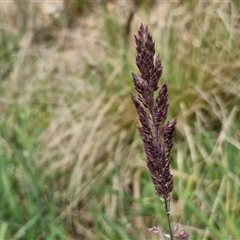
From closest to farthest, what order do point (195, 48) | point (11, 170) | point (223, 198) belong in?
point (223, 198) → point (11, 170) → point (195, 48)

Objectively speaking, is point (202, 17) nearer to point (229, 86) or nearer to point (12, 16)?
point (229, 86)

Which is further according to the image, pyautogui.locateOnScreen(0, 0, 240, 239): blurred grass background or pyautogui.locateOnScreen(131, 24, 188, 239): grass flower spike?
pyautogui.locateOnScreen(0, 0, 240, 239): blurred grass background

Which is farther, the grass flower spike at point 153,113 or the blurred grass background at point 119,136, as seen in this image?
the blurred grass background at point 119,136

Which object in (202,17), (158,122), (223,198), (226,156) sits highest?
(202,17)

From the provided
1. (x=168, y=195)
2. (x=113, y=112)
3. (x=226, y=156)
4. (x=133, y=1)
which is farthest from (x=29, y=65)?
(x=168, y=195)
